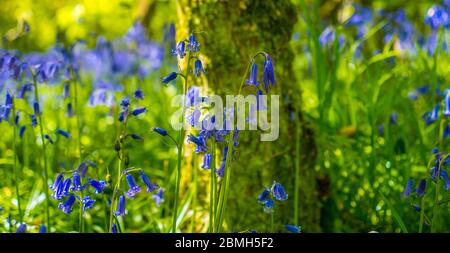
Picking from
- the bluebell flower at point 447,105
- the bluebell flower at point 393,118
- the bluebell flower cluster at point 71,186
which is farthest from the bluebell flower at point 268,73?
the bluebell flower at point 393,118

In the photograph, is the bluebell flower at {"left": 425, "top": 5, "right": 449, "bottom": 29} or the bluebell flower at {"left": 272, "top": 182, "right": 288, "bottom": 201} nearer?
the bluebell flower at {"left": 272, "top": 182, "right": 288, "bottom": 201}

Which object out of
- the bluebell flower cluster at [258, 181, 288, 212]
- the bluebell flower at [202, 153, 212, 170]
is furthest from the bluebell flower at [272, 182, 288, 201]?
the bluebell flower at [202, 153, 212, 170]

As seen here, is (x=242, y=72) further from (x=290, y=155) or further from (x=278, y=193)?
(x=278, y=193)

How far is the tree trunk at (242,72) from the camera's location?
3025mm

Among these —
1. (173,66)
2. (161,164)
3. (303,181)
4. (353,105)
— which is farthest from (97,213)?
(173,66)

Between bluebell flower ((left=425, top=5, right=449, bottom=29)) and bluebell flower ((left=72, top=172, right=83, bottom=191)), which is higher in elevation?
bluebell flower ((left=425, top=5, right=449, bottom=29))

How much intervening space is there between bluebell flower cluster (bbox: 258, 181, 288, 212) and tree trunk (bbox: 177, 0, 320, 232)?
2.41 feet

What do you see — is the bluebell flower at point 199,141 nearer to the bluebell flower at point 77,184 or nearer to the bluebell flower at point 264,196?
the bluebell flower at point 264,196

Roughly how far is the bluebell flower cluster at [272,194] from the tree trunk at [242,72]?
733 mm

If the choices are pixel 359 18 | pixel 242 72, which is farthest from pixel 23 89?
pixel 359 18

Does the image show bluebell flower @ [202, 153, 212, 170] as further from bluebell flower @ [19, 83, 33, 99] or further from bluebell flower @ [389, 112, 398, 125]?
bluebell flower @ [389, 112, 398, 125]

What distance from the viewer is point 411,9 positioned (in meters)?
8.29

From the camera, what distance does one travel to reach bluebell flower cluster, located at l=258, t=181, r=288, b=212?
6.98ft

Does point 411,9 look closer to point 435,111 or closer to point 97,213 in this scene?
point 435,111
